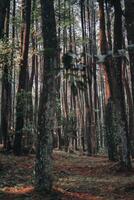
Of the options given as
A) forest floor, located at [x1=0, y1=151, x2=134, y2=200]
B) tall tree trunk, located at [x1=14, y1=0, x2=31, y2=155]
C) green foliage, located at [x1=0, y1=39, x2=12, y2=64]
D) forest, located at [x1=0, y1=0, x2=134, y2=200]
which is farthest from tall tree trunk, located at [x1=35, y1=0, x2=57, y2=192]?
tall tree trunk, located at [x1=14, y1=0, x2=31, y2=155]

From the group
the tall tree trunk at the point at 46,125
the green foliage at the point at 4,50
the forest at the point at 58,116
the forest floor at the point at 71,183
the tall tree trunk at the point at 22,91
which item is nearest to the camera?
the forest at the point at 58,116

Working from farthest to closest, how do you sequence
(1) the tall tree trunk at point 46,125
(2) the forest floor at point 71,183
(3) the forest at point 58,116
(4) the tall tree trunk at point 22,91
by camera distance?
(4) the tall tree trunk at point 22,91
(2) the forest floor at point 71,183
(1) the tall tree trunk at point 46,125
(3) the forest at point 58,116

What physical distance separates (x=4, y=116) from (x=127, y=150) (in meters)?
7.64

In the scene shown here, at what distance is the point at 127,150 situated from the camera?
1683 centimetres

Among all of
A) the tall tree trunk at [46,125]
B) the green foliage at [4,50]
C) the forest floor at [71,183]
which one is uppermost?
Answer: the green foliage at [4,50]

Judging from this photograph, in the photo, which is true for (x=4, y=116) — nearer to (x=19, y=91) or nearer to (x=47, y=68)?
(x=19, y=91)

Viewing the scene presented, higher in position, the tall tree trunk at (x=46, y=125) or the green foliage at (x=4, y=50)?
the green foliage at (x=4, y=50)

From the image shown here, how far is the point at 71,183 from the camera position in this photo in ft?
47.1

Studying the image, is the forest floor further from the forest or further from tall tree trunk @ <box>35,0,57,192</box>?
tall tree trunk @ <box>35,0,57,192</box>

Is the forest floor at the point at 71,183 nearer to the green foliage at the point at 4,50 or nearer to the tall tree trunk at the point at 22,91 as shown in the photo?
the tall tree trunk at the point at 22,91

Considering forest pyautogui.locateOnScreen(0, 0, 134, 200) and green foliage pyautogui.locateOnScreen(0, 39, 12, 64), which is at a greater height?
green foliage pyautogui.locateOnScreen(0, 39, 12, 64)

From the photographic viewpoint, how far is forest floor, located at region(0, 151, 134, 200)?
1185 centimetres

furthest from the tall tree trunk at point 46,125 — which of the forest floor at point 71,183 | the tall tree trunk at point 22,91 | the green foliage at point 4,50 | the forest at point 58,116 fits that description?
the tall tree trunk at point 22,91

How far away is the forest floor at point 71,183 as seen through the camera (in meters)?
11.9
